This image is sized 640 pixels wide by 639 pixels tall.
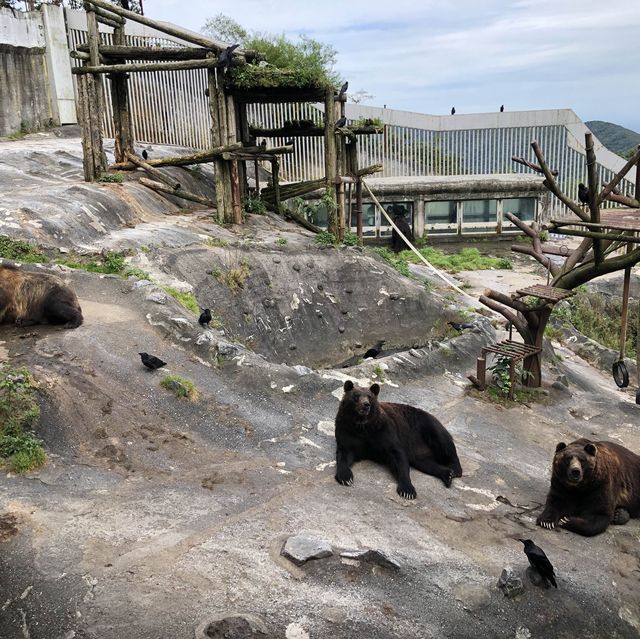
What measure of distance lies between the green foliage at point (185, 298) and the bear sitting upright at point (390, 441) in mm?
4660

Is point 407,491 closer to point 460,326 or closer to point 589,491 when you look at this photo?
point 589,491

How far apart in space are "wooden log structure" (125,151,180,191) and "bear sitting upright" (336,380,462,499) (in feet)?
39.4

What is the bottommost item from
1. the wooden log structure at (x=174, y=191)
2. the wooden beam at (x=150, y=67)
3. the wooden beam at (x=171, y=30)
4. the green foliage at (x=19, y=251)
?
the green foliage at (x=19, y=251)

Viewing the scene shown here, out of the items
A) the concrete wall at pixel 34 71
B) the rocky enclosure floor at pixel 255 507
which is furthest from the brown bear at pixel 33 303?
the concrete wall at pixel 34 71

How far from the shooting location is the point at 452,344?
13133 mm

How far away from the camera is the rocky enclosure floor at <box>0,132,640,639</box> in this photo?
16.7 ft

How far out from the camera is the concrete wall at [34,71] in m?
21.2

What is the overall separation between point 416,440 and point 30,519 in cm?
461

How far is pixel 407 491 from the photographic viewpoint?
7.45 meters

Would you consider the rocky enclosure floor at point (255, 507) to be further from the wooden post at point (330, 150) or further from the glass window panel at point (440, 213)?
the glass window panel at point (440, 213)

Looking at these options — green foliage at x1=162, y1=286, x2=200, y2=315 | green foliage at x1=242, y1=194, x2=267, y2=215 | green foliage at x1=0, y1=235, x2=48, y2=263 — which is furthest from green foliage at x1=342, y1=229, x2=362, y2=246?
green foliage at x1=0, y1=235, x2=48, y2=263

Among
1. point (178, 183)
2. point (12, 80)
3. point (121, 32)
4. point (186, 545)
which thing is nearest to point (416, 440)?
point (186, 545)

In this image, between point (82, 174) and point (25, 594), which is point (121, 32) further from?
point (25, 594)

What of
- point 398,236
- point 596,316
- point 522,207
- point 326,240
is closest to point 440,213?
point 398,236
